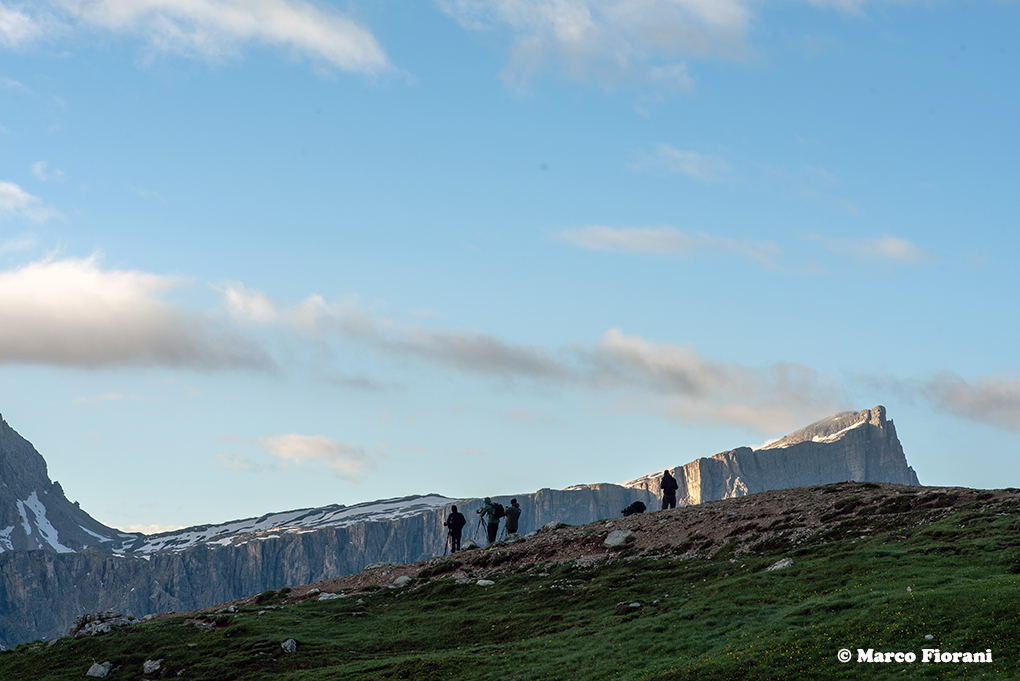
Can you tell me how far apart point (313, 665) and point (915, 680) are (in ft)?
73.9

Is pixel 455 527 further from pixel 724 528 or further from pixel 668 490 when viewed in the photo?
pixel 724 528

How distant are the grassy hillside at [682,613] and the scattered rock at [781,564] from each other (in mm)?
433

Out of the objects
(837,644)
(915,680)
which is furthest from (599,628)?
(915,680)

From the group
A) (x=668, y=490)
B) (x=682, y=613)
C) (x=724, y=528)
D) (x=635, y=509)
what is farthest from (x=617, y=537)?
(x=682, y=613)

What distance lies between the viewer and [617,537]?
52750 mm

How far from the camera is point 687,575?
41.7 metres

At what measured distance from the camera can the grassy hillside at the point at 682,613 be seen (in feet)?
90.0

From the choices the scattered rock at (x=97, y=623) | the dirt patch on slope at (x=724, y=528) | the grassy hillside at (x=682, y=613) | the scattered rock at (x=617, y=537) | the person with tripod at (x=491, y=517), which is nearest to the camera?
the grassy hillside at (x=682, y=613)

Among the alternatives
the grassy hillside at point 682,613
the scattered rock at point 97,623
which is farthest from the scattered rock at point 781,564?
the scattered rock at point 97,623

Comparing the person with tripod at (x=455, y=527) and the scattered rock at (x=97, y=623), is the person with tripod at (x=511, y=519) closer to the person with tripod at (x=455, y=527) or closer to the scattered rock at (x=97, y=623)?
the person with tripod at (x=455, y=527)

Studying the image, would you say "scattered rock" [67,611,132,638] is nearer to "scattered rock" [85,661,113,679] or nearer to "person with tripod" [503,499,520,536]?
"scattered rock" [85,661,113,679]

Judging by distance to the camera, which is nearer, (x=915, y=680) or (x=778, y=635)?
(x=915, y=680)

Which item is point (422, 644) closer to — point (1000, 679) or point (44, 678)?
point (44, 678)

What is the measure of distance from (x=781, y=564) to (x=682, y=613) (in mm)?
7001
